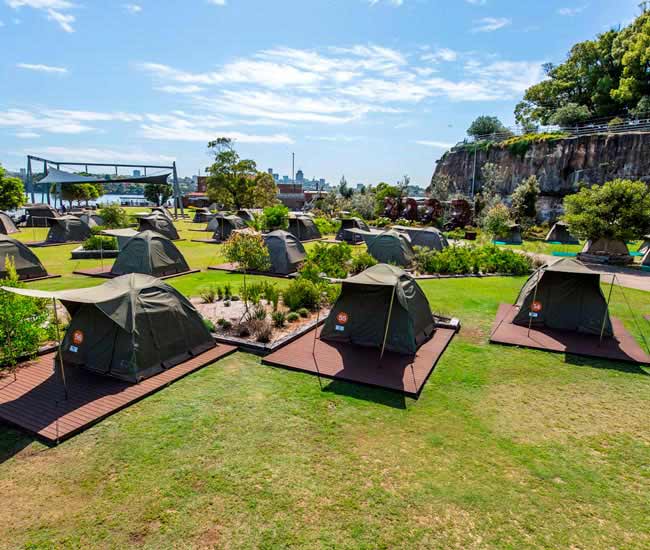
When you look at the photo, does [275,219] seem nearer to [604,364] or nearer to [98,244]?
[98,244]

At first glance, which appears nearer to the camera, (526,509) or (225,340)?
(526,509)

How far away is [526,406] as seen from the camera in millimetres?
8031

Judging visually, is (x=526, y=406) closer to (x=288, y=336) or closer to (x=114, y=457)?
(x=288, y=336)

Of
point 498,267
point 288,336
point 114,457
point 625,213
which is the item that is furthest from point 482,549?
point 625,213

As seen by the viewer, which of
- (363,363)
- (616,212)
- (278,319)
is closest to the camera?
(363,363)

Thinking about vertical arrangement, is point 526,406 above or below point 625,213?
below

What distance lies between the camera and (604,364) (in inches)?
395

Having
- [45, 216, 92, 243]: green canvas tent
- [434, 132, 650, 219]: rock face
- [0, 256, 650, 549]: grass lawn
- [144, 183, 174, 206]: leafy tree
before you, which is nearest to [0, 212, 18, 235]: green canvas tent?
[45, 216, 92, 243]: green canvas tent

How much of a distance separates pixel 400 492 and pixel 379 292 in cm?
528

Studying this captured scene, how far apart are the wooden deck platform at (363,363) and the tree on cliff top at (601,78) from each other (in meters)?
48.0

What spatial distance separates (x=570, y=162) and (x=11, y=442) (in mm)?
50025

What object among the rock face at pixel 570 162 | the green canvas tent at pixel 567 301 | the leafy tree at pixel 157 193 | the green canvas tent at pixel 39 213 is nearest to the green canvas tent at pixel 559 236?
the rock face at pixel 570 162

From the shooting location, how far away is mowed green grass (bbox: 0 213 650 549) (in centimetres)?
499

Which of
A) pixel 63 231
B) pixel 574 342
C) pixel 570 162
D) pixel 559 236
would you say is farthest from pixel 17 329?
pixel 570 162
